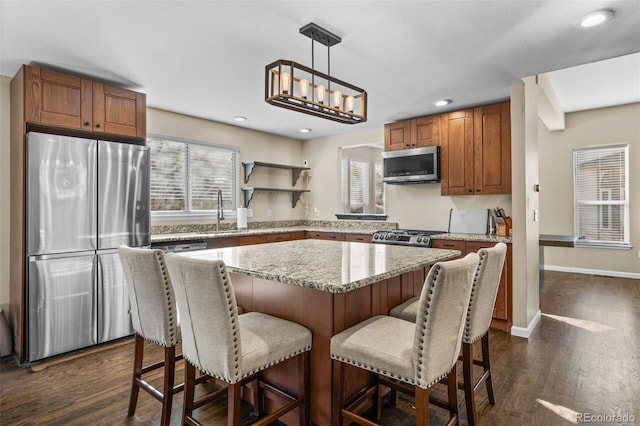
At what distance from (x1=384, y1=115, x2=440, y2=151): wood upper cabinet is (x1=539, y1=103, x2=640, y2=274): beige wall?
324cm

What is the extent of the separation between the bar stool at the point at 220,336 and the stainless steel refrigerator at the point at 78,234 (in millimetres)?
1915

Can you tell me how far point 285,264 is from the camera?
1910 mm

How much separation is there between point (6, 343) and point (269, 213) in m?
3.36

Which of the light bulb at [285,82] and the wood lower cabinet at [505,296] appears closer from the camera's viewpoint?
the light bulb at [285,82]

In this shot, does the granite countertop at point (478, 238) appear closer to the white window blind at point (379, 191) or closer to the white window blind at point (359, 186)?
the white window blind at point (379, 191)

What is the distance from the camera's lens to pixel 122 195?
3246mm

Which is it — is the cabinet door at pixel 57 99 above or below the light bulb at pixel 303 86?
above

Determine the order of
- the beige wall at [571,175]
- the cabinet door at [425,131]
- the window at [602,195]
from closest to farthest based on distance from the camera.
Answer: the cabinet door at [425,131]
the beige wall at [571,175]
the window at [602,195]

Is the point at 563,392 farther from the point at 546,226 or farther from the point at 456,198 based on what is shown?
the point at 546,226

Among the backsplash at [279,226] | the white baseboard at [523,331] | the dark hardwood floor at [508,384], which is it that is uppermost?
the backsplash at [279,226]

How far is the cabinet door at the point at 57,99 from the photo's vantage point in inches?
111

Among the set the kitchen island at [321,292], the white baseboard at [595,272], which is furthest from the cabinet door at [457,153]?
the white baseboard at [595,272]

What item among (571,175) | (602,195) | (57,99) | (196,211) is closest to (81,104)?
(57,99)

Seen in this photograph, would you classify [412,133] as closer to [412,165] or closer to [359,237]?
[412,165]
